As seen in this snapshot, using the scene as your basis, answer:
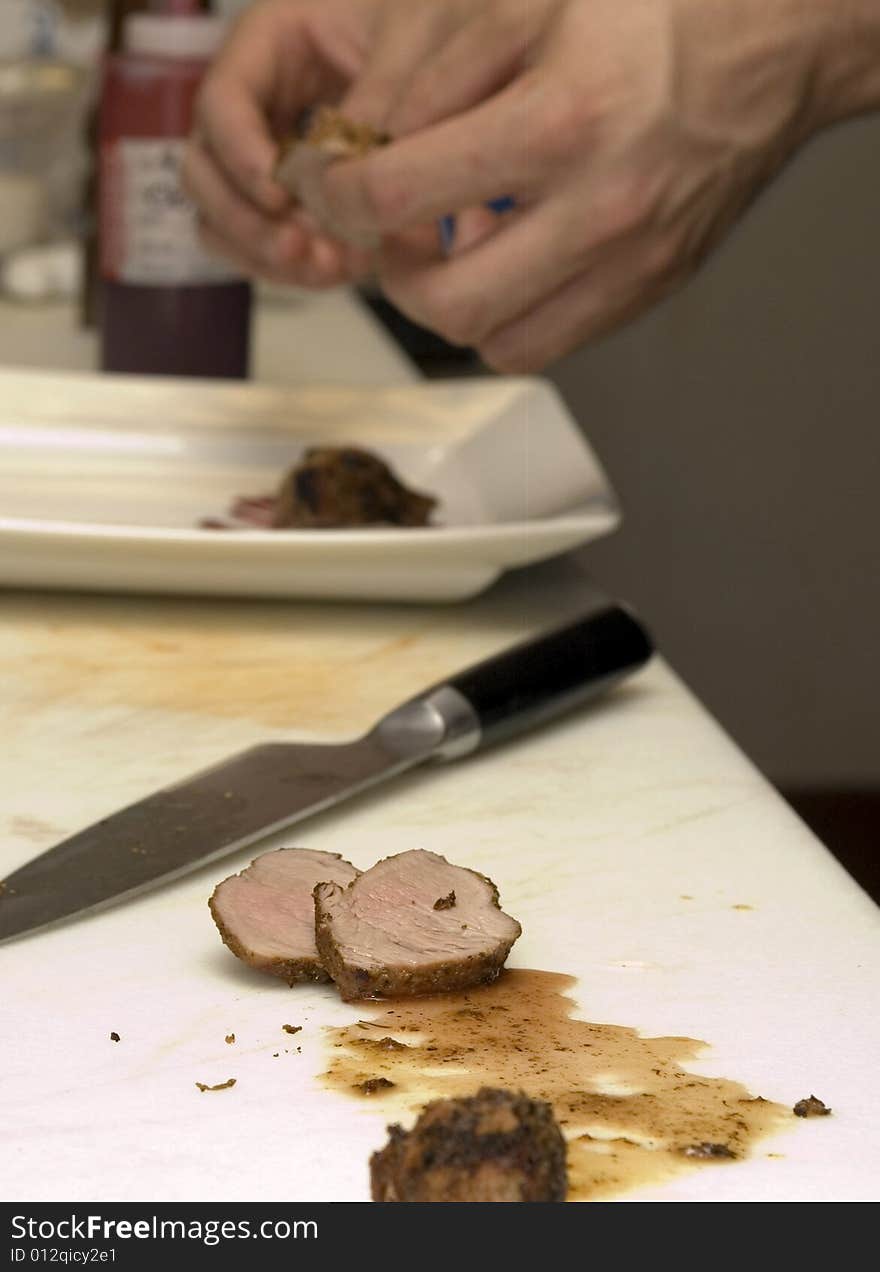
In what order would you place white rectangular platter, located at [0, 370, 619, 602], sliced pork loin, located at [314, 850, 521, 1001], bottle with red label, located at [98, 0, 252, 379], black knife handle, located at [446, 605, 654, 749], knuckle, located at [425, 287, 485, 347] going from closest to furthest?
sliced pork loin, located at [314, 850, 521, 1001], black knife handle, located at [446, 605, 654, 749], white rectangular platter, located at [0, 370, 619, 602], knuckle, located at [425, 287, 485, 347], bottle with red label, located at [98, 0, 252, 379]

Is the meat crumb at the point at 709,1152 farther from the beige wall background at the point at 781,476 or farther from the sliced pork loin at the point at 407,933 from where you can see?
the beige wall background at the point at 781,476

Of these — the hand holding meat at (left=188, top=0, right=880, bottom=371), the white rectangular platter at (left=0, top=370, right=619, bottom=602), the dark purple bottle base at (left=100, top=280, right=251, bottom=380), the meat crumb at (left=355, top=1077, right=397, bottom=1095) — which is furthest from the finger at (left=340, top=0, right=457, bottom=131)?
the meat crumb at (left=355, top=1077, right=397, bottom=1095)

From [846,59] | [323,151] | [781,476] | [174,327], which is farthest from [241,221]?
[781,476]

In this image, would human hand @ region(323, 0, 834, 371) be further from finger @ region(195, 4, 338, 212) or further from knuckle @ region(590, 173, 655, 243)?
finger @ region(195, 4, 338, 212)

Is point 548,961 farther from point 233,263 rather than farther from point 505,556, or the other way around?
point 233,263

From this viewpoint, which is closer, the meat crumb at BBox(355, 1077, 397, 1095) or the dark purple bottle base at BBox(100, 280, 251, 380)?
the meat crumb at BBox(355, 1077, 397, 1095)

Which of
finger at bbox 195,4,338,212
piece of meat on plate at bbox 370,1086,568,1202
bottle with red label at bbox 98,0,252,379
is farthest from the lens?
bottle with red label at bbox 98,0,252,379
